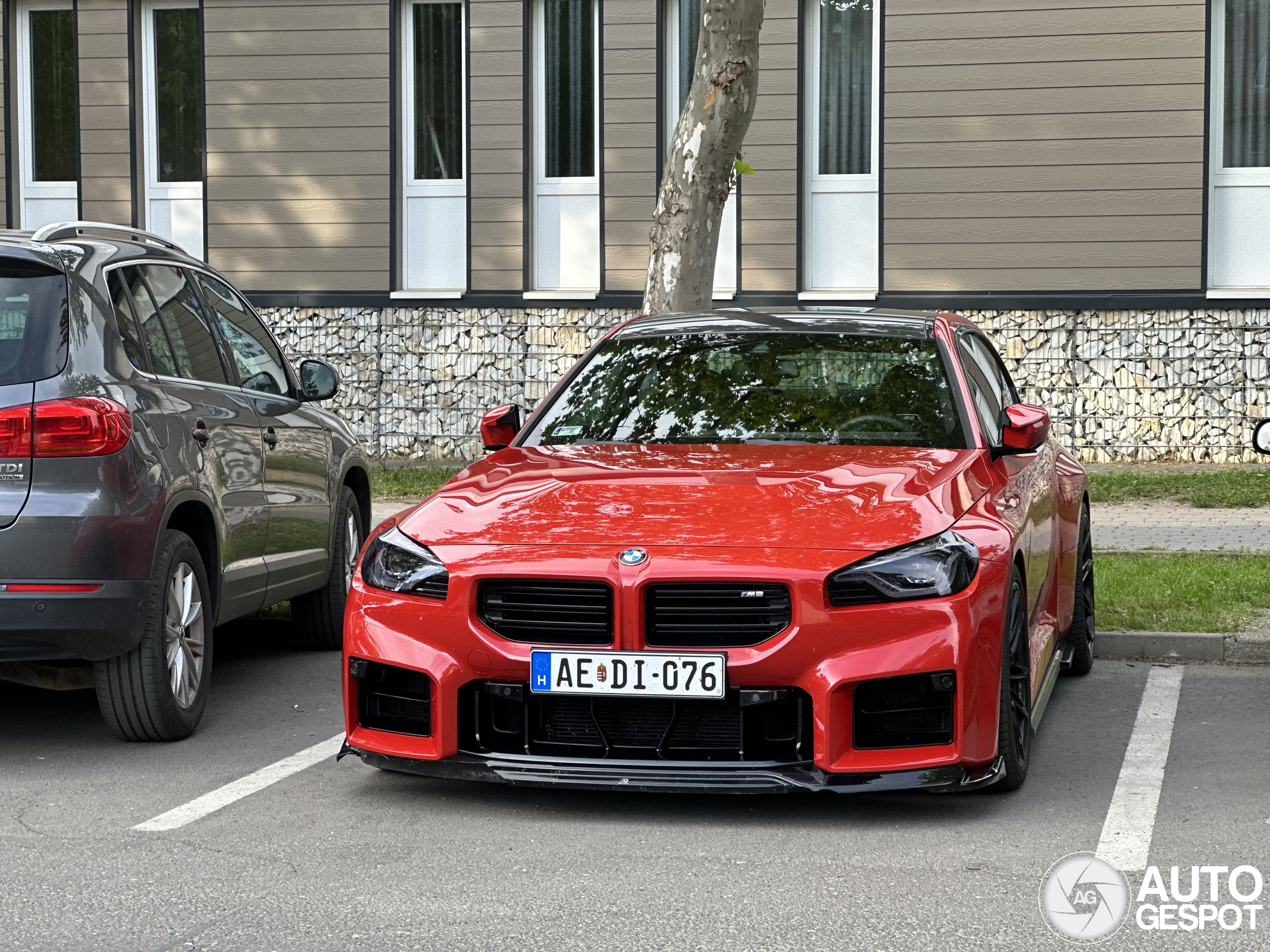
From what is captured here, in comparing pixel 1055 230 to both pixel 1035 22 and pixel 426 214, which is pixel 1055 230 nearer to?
pixel 1035 22

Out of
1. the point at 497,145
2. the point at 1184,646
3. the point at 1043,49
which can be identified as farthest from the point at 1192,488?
the point at 497,145

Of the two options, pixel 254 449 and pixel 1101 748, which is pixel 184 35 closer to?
pixel 254 449

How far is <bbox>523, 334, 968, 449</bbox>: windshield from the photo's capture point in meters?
6.05

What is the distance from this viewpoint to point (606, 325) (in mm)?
17234

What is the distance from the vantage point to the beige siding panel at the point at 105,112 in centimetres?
1831

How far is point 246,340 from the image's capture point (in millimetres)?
7496

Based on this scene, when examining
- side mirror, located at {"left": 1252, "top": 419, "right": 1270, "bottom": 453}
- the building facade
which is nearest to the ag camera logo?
side mirror, located at {"left": 1252, "top": 419, "right": 1270, "bottom": 453}

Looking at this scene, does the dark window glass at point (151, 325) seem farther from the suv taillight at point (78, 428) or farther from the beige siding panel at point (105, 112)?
the beige siding panel at point (105, 112)

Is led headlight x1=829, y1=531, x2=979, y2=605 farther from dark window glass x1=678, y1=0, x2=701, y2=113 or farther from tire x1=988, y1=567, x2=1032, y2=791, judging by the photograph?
dark window glass x1=678, y1=0, x2=701, y2=113

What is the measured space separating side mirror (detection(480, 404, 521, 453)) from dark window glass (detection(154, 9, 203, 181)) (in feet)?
42.3

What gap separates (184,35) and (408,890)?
15835 millimetres

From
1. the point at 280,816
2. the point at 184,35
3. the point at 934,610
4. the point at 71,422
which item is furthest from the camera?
the point at 184,35

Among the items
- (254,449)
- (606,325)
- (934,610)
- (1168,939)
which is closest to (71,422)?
(254,449)

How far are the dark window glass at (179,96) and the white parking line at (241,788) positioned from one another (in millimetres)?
13529
